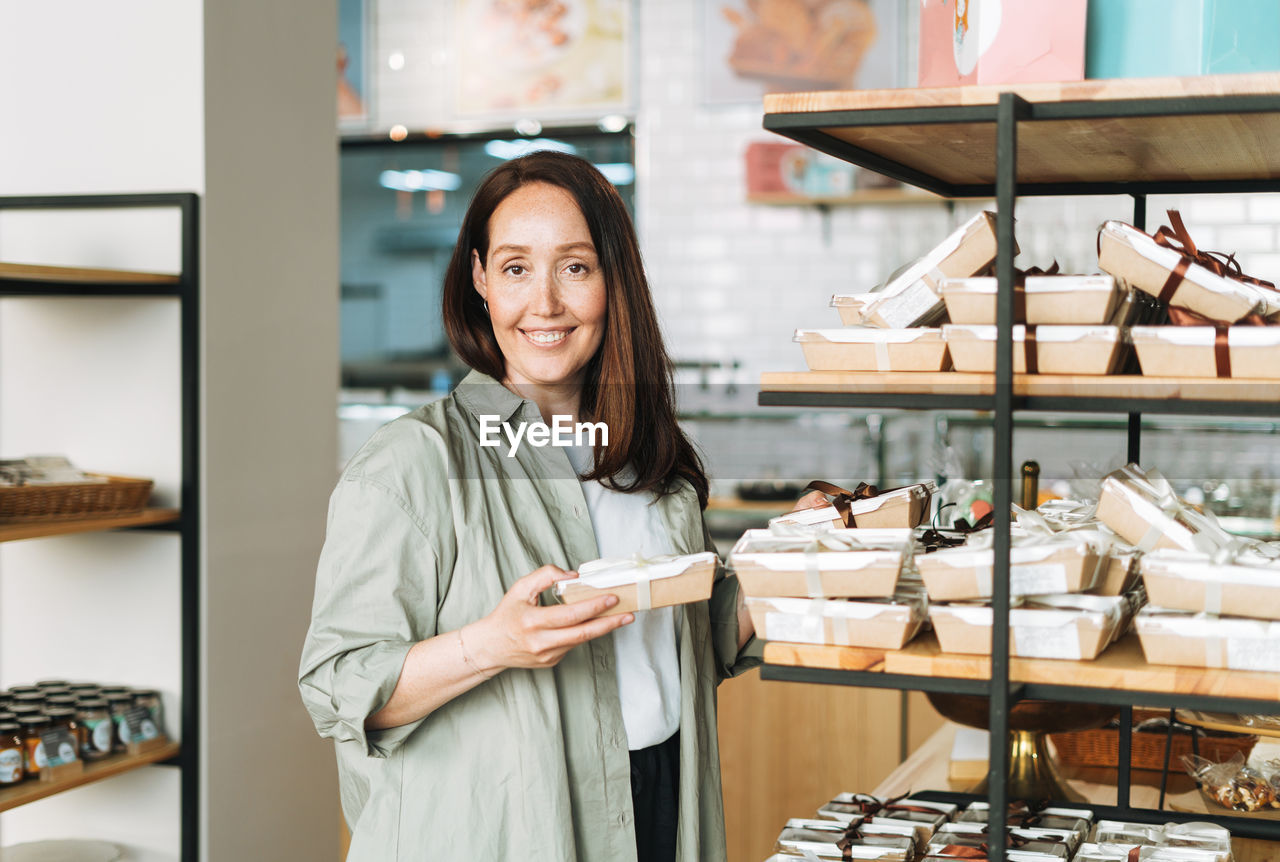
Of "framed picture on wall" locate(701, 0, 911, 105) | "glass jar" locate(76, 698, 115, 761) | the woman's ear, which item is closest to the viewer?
the woman's ear

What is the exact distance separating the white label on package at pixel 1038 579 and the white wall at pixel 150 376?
1987mm

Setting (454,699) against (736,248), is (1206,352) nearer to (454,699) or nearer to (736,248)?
(454,699)

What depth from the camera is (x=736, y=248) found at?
18.3 ft

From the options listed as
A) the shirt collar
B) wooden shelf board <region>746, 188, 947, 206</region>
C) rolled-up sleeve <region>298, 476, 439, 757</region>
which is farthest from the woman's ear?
wooden shelf board <region>746, 188, 947, 206</region>

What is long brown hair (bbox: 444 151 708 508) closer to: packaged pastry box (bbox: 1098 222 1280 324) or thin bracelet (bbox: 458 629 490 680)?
thin bracelet (bbox: 458 629 490 680)

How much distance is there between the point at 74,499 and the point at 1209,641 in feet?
7.07

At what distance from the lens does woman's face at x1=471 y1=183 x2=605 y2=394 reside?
5.59 ft

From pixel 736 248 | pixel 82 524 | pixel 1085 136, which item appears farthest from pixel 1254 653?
pixel 736 248

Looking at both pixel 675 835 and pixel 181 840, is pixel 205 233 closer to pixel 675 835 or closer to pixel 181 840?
pixel 181 840

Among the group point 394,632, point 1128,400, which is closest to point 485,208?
point 394,632

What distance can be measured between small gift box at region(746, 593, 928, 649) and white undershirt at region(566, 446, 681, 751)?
40 centimetres

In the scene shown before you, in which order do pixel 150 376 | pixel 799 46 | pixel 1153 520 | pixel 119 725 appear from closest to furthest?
pixel 1153 520
pixel 119 725
pixel 150 376
pixel 799 46

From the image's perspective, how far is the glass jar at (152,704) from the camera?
2.71 meters

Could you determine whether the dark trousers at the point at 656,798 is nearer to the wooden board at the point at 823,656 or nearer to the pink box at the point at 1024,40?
the wooden board at the point at 823,656
